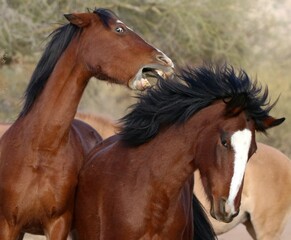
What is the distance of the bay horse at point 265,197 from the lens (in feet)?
31.2

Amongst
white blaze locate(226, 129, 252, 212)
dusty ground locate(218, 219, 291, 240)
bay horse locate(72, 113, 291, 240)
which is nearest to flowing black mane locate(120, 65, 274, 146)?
white blaze locate(226, 129, 252, 212)

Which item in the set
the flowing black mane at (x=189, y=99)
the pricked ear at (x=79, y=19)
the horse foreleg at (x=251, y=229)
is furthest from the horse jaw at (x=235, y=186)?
the horse foreleg at (x=251, y=229)

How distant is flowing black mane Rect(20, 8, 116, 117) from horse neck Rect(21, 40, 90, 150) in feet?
0.15

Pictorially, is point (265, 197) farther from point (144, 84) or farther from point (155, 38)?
point (155, 38)

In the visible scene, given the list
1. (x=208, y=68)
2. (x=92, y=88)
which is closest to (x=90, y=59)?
(x=208, y=68)

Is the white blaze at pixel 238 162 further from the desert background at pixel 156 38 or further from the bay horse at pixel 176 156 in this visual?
the desert background at pixel 156 38

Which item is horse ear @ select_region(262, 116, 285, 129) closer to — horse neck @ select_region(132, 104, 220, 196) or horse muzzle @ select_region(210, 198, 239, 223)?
horse neck @ select_region(132, 104, 220, 196)

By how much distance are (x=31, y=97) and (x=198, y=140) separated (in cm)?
134

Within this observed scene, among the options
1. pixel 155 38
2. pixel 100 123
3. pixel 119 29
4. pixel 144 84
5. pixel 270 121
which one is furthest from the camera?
pixel 155 38

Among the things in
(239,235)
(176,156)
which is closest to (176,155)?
(176,156)

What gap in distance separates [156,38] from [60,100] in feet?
42.8

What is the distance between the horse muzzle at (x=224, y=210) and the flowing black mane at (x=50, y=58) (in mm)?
1628

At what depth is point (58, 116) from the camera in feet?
20.4

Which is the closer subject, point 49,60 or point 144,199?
point 144,199
